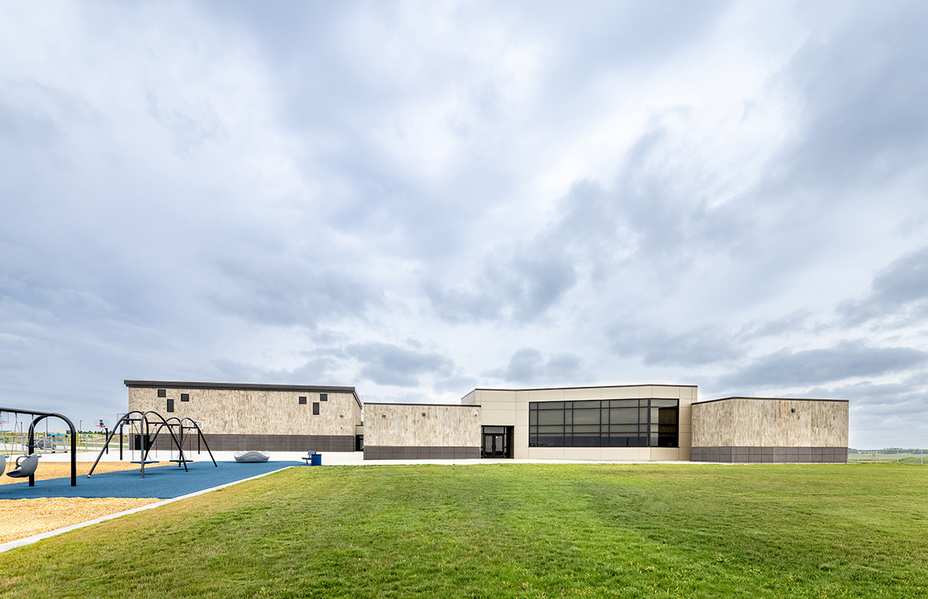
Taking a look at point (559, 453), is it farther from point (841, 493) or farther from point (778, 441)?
point (841, 493)

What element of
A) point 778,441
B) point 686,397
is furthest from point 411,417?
point 778,441

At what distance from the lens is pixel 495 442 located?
46.2 metres

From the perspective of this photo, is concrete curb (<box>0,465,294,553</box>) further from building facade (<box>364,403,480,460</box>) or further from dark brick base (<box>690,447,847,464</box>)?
dark brick base (<box>690,447,847,464</box>)

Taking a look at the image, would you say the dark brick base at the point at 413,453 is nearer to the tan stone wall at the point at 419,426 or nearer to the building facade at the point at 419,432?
the building facade at the point at 419,432

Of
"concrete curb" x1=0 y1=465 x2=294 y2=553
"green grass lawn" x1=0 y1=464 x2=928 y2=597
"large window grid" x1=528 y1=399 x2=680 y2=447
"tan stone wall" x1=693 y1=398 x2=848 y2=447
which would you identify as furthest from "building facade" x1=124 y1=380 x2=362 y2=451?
"green grass lawn" x1=0 y1=464 x2=928 y2=597

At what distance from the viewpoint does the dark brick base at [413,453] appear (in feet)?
136

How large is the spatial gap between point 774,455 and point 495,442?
20970mm

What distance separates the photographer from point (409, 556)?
903cm

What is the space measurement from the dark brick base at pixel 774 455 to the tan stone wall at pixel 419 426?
1748 centimetres

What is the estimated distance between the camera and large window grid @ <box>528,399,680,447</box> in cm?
4269

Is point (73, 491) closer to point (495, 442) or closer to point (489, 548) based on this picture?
point (489, 548)

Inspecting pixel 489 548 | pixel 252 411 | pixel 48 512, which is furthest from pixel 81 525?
pixel 252 411

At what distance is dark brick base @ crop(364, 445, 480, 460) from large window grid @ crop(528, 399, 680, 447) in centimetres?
608

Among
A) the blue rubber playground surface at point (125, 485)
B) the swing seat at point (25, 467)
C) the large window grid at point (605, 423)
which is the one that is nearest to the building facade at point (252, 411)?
the large window grid at point (605, 423)
